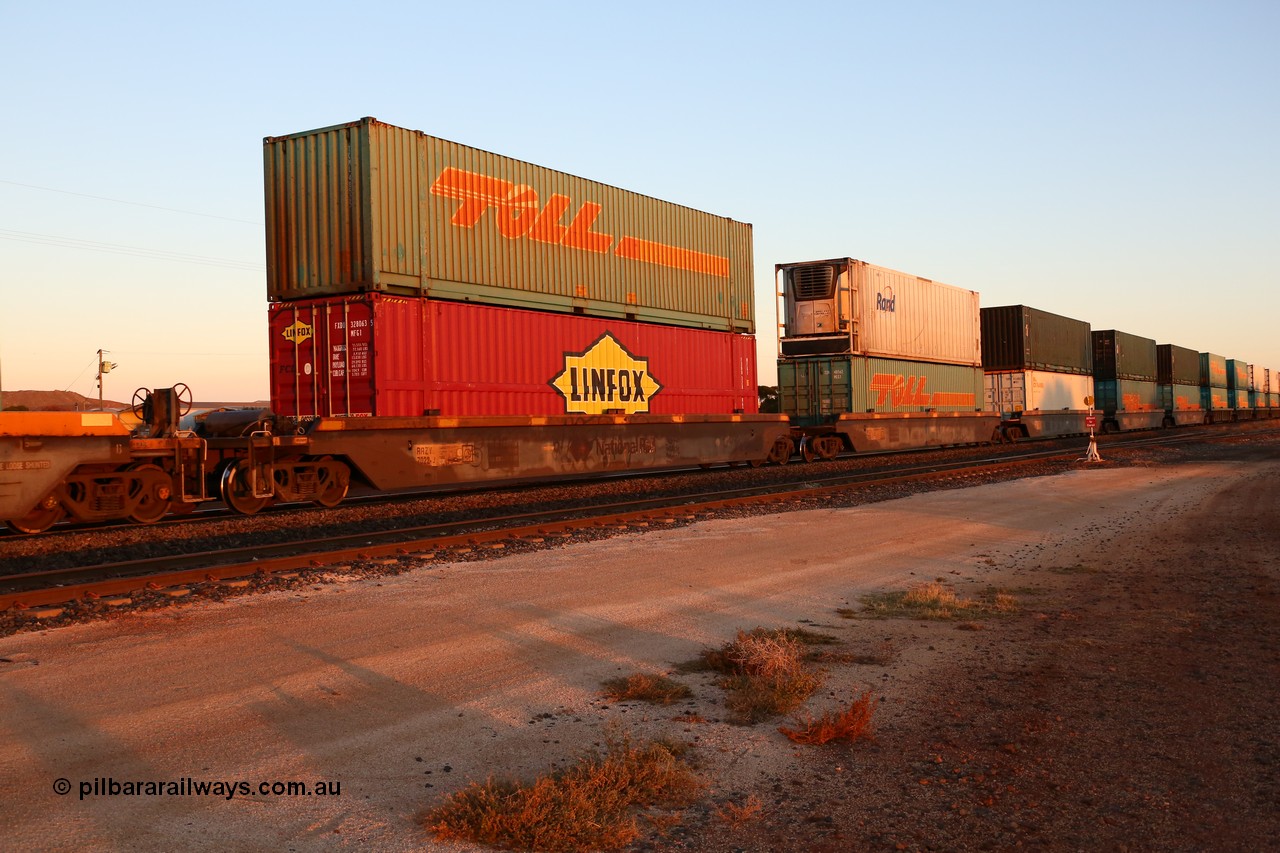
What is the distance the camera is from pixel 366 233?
14797mm

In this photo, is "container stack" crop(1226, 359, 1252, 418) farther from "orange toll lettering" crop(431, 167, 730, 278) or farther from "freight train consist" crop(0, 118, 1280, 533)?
"orange toll lettering" crop(431, 167, 730, 278)

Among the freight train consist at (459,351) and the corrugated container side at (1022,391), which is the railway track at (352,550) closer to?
the freight train consist at (459,351)

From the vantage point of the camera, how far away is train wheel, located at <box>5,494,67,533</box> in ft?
38.9

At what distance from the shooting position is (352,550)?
34.0ft

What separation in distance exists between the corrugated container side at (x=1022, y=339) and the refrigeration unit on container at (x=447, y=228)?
69.6 feet

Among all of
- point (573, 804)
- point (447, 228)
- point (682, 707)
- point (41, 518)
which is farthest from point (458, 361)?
point (573, 804)

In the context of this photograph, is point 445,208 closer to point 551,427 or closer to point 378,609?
point 551,427

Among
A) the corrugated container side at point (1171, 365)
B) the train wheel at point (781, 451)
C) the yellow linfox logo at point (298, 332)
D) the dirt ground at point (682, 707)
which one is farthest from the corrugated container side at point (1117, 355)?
the yellow linfox logo at point (298, 332)

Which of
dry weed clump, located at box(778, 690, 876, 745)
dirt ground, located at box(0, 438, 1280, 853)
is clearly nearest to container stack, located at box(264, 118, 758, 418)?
dirt ground, located at box(0, 438, 1280, 853)

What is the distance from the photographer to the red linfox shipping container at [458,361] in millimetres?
15023

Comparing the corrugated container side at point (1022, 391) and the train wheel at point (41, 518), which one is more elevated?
the corrugated container side at point (1022, 391)

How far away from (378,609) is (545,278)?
36.6ft

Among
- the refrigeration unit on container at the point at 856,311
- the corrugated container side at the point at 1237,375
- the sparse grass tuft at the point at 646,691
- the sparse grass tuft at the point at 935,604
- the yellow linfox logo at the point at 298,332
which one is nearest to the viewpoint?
→ the sparse grass tuft at the point at 646,691

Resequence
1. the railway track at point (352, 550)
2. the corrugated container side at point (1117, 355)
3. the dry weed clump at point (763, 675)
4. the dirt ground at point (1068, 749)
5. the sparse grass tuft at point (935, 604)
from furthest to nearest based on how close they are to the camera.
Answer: the corrugated container side at point (1117, 355)
the railway track at point (352, 550)
the sparse grass tuft at point (935, 604)
the dry weed clump at point (763, 675)
the dirt ground at point (1068, 749)
